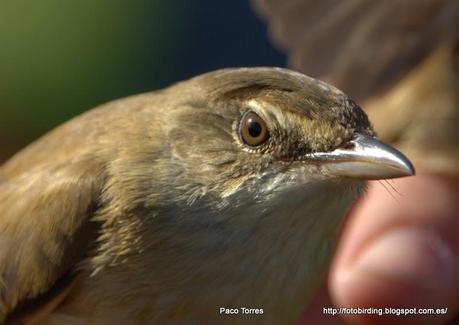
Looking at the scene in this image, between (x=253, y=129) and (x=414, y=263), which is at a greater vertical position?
(x=253, y=129)

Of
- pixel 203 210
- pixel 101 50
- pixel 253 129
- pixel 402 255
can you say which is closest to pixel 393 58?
pixel 402 255

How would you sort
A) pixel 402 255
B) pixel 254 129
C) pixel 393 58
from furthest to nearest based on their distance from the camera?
pixel 393 58, pixel 402 255, pixel 254 129

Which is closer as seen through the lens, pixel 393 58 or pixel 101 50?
pixel 393 58

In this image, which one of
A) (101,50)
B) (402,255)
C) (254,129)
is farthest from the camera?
(101,50)

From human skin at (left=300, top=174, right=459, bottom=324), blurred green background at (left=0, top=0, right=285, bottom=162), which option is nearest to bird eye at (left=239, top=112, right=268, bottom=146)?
human skin at (left=300, top=174, right=459, bottom=324)

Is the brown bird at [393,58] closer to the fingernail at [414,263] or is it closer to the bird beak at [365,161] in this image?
the fingernail at [414,263]

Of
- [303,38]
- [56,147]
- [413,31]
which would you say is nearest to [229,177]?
[56,147]

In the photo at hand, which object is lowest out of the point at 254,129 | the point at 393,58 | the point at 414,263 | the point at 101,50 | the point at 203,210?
the point at 414,263

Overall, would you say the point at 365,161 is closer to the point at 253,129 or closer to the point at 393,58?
the point at 253,129
